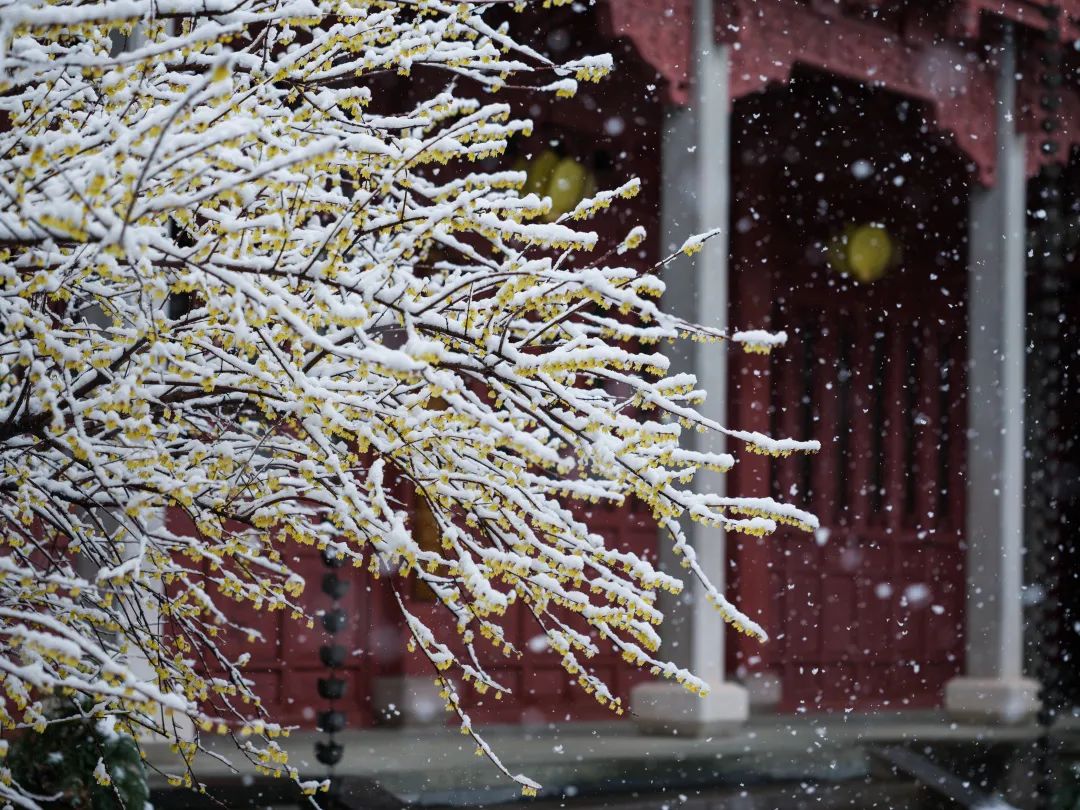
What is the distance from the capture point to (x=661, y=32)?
27.1 feet

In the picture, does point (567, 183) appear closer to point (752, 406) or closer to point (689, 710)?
point (752, 406)

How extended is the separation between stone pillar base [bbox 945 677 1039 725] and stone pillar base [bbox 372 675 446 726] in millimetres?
3718

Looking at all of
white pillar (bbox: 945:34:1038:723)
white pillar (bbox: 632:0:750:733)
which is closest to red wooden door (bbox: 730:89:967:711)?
white pillar (bbox: 945:34:1038:723)

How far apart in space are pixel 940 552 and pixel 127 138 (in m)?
10.7

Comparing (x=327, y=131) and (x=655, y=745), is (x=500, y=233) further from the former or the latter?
(x=655, y=745)

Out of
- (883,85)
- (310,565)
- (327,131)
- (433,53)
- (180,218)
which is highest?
(883,85)

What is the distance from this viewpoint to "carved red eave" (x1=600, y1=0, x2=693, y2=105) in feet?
26.4

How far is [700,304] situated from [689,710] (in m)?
2.33

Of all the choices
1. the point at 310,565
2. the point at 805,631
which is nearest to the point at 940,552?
the point at 805,631

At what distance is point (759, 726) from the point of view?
31.7 ft

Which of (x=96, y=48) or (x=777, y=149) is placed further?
(x=777, y=149)

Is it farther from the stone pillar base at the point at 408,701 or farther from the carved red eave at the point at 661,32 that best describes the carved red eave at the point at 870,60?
the stone pillar base at the point at 408,701

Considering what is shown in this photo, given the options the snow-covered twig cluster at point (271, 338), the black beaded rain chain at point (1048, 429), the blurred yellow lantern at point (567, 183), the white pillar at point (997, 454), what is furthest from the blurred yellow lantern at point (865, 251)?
the snow-covered twig cluster at point (271, 338)

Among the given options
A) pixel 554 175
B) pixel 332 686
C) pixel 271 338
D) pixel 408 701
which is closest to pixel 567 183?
pixel 554 175
